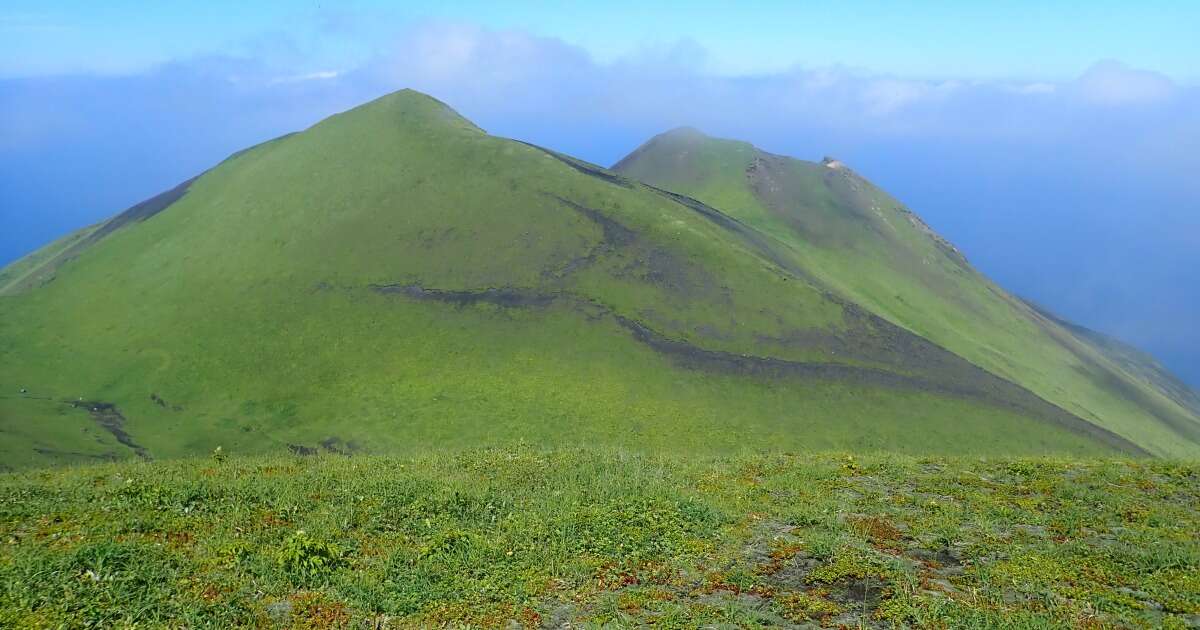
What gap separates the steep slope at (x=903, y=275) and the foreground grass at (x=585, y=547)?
83540mm

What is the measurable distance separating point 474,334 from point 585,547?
2710 inches

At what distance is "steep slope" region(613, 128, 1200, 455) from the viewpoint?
335 feet

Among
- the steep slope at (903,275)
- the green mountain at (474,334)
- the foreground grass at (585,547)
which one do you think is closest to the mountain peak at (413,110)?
the green mountain at (474,334)

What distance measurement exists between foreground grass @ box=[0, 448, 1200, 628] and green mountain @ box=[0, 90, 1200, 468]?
39.2 metres

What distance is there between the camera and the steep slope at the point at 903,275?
10200 cm

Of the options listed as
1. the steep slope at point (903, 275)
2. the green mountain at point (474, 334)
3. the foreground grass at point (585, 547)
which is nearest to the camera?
the foreground grass at point (585, 547)

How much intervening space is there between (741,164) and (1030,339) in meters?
70.5

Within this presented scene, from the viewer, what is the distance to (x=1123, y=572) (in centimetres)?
1420

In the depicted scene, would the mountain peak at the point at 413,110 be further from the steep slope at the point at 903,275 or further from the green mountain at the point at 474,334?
the steep slope at the point at 903,275

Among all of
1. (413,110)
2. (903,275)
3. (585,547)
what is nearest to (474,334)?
(413,110)

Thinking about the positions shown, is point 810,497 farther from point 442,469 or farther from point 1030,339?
point 1030,339

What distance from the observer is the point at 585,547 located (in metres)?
15.1

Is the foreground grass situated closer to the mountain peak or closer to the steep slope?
the steep slope

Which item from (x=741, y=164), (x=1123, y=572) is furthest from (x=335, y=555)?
(x=741, y=164)
